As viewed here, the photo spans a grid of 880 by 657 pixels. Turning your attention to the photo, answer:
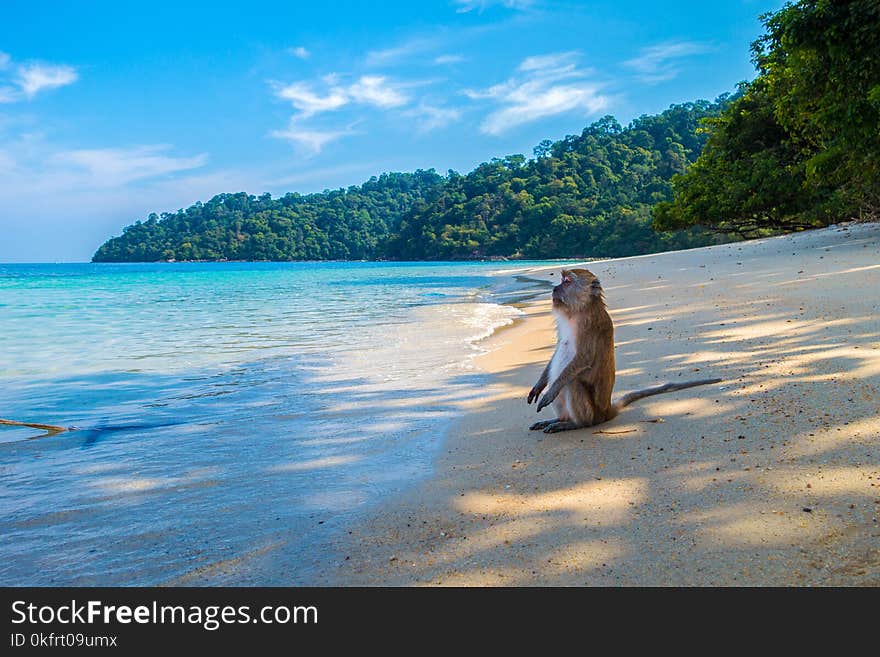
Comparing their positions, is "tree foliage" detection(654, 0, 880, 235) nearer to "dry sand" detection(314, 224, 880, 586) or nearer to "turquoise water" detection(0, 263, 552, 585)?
"dry sand" detection(314, 224, 880, 586)

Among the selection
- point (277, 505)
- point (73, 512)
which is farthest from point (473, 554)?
point (73, 512)

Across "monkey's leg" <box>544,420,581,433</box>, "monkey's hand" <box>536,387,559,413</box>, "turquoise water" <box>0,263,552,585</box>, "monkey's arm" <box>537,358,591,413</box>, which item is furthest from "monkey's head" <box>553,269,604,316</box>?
"turquoise water" <box>0,263,552,585</box>

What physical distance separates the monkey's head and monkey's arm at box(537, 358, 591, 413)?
0.33 metres

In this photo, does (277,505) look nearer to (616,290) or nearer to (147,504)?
(147,504)

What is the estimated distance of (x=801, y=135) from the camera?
1914cm

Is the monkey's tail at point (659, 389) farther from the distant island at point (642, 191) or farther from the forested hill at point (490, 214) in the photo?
the forested hill at point (490, 214)

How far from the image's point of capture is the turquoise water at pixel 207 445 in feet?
9.37

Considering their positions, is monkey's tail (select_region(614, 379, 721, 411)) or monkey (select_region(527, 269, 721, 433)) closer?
monkey (select_region(527, 269, 721, 433))

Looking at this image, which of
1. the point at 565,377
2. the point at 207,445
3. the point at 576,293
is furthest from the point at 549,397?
the point at 207,445

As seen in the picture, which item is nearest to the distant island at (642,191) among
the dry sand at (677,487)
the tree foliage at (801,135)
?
the tree foliage at (801,135)

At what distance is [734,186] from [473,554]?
23662 mm

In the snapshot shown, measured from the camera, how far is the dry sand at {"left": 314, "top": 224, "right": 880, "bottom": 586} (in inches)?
88.2

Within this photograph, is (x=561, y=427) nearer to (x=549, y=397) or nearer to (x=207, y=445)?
(x=549, y=397)

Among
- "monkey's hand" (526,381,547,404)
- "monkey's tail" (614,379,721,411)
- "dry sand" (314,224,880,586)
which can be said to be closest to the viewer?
"dry sand" (314,224,880,586)
